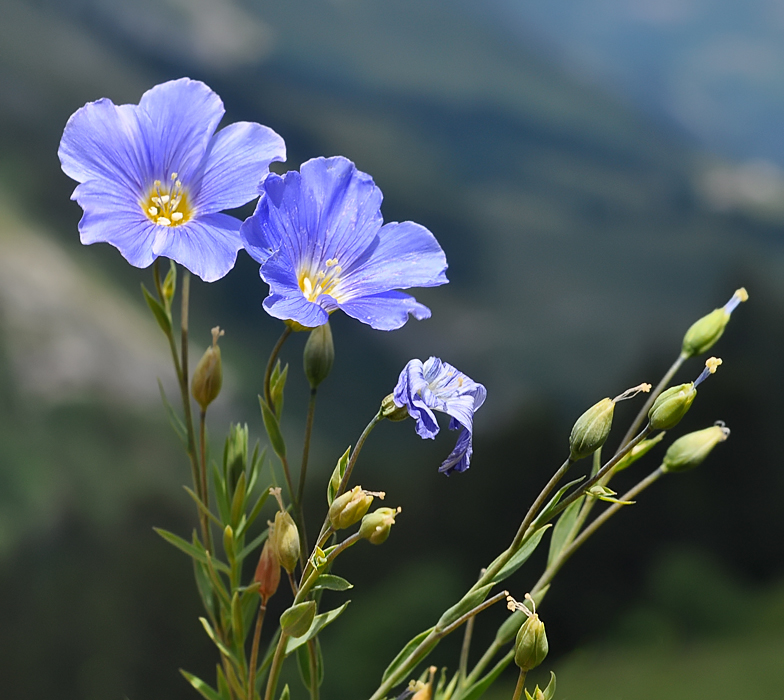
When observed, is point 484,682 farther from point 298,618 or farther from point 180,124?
point 180,124

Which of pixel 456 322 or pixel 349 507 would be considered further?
pixel 456 322

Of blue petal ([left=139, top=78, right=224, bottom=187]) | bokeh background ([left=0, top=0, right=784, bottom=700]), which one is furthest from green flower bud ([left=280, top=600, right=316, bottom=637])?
bokeh background ([left=0, top=0, right=784, bottom=700])

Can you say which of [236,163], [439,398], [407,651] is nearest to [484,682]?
[407,651]

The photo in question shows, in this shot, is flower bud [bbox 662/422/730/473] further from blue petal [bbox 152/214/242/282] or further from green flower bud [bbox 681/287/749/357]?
blue petal [bbox 152/214/242/282]

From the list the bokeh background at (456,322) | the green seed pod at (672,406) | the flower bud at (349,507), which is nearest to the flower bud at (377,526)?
the flower bud at (349,507)

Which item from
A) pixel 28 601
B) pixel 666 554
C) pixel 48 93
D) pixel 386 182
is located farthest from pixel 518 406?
pixel 48 93
